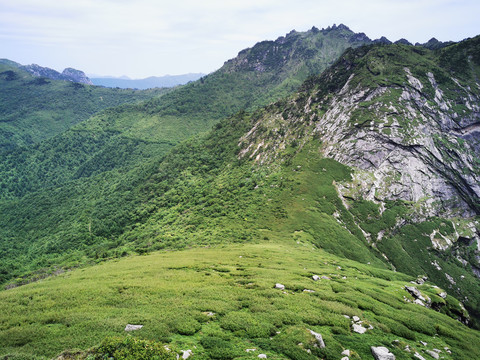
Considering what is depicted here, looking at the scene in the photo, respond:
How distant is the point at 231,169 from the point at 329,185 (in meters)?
64.6

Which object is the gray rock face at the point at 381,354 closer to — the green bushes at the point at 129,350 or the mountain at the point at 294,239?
the mountain at the point at 294,239

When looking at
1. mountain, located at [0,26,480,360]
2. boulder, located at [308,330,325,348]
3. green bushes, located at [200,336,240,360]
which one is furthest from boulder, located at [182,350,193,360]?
boulder, located at [308,330,325,348]

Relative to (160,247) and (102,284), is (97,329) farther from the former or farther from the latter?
(160,247)

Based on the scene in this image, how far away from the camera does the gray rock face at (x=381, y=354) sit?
21312 mm

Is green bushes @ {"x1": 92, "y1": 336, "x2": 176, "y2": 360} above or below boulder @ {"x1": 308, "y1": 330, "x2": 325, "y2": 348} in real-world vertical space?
above

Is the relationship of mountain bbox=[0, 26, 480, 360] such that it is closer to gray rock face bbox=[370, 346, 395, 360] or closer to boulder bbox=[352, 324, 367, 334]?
boulder bbox=[352, 324, 367, 334]

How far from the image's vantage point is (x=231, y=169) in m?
153

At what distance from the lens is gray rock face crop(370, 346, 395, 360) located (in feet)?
69.9

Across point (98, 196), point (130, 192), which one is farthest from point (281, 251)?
point (98, 196)

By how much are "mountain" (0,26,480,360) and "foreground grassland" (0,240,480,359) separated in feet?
0.66

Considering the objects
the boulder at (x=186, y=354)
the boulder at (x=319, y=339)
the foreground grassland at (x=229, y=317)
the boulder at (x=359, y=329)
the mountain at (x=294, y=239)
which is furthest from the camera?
the boulder at (x=359, y=329)

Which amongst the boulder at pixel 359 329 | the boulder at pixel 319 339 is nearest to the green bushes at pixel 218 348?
the boulder at pixel 319 339

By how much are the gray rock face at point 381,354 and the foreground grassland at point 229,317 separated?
0.75 meters

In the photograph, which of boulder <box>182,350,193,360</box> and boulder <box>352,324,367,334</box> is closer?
boulder <box>182,350,193,360</box>
